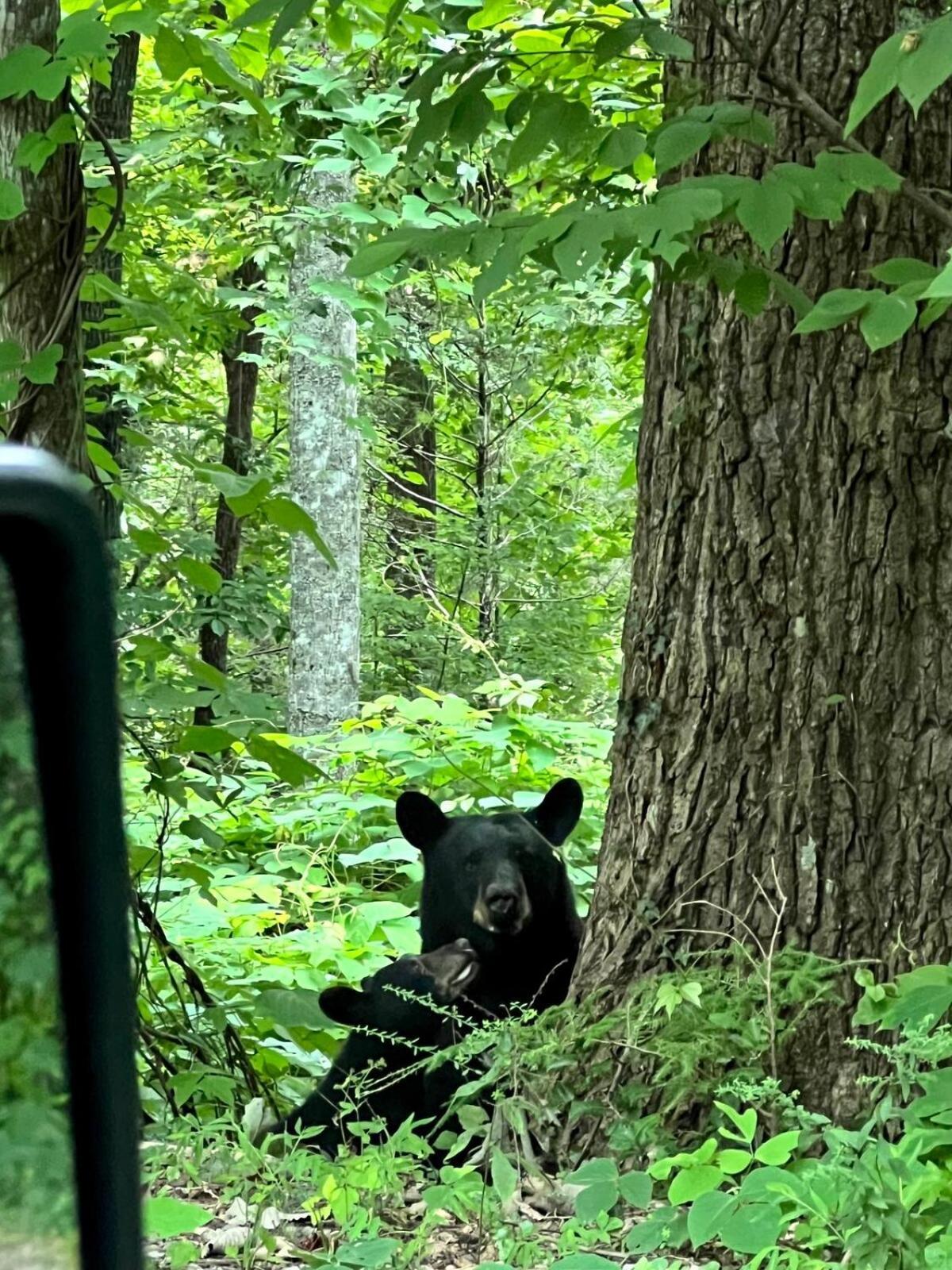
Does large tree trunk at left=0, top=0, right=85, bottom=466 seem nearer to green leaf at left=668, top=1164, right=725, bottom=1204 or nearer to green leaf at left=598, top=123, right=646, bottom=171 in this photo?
green leaf at left=598, top=123, right=646, bottom=171

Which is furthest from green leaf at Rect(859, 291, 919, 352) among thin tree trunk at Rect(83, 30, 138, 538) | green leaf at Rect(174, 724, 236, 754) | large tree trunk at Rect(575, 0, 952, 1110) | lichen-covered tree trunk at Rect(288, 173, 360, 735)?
lichen-covered tree trunk at Rect(288, 173, 360, 735)

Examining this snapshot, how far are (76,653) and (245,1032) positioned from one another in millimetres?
4564

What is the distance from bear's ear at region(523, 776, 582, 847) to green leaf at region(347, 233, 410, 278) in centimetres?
260

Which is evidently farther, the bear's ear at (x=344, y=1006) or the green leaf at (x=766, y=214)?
the bear's ear at (x=344, y=1006)

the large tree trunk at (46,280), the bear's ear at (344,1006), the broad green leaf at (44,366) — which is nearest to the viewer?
the broad green leaf at (44,366)

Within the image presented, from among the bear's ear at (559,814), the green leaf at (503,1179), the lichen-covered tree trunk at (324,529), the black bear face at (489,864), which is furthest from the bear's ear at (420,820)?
the lichen-covered tree trunk at (324,529)

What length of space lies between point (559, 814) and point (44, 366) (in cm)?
250

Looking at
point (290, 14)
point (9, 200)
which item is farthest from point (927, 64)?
point (9, 200)

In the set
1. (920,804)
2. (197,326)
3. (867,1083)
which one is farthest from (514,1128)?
(197,326)

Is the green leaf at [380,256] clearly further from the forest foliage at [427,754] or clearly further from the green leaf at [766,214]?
the green leaf at [766,214]

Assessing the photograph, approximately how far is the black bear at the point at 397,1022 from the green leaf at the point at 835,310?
104 inches

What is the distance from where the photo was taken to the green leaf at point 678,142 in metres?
2.85

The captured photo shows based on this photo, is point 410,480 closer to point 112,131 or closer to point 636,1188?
point 112,131

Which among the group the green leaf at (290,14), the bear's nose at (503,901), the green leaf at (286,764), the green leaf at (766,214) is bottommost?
the bear's nose at (503,901)
